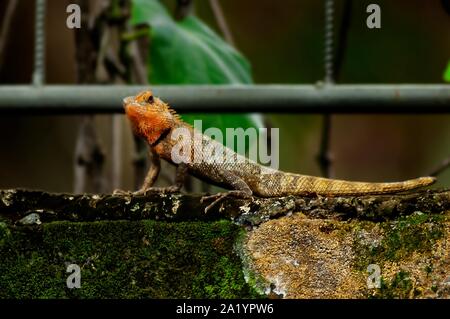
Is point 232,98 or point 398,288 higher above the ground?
point 232,98

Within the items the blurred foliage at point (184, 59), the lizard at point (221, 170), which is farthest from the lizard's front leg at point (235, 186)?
the blurred foliage at point (184, 59)

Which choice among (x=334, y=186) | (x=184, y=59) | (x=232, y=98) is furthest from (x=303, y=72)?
(x=334, y=186)

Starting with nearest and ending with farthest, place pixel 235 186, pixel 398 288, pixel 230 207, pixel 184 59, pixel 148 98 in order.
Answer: pixel 398 288 < pixel 230 207 < pixel 235 186 < pixel 148 98 < pixel 184 59

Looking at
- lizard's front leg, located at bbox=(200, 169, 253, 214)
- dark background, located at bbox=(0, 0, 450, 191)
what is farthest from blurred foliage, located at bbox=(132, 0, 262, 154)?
dark background, located at bbox=(0, 0, 450, 191)

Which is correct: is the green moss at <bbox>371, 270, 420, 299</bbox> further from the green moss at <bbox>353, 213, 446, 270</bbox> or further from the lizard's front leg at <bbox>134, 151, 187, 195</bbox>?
the lizard's front leg at <bbox>134, 151, 187, 195</bbox>

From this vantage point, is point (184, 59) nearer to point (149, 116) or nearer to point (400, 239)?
point (149, 116)

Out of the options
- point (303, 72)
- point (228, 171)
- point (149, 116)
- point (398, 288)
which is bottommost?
point (398, 288)

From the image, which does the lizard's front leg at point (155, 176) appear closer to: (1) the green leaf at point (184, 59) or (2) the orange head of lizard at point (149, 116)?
(2) the orange head of lizard at point (149, 116)

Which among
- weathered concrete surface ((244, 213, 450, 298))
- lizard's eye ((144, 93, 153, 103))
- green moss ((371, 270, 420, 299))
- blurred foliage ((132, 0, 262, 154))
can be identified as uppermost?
blurred foliage ((132, 0, 262, 154))
